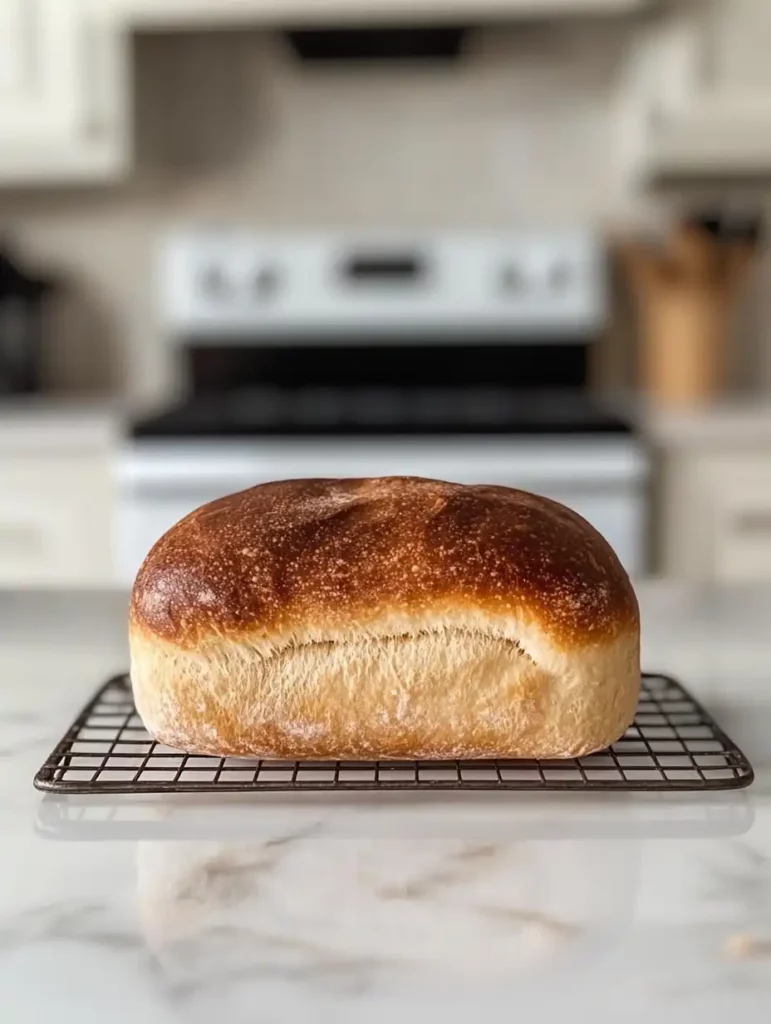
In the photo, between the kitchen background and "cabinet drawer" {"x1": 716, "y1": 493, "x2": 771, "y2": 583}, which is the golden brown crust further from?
"cabinet drawer" {"x1": 716, "y1": 493, "x2": 771, "y2": 583}

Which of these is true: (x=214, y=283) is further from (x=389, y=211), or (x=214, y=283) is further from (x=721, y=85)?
(x=721, y=85)

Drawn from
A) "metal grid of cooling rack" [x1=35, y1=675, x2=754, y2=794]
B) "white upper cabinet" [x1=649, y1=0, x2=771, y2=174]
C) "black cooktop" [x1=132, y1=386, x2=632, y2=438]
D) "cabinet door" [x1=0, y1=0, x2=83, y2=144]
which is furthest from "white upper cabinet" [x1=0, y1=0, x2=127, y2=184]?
"metal grid of cooling rack" [x1=35, y1=675, x2=754, y2=794]

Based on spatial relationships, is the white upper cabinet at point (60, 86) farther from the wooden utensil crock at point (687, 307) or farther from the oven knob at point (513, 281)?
the wooden utensil crock at point (687, 307)

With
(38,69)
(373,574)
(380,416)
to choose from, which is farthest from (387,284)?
(373,574)

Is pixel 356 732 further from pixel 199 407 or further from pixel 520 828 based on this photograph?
pixel 199 407

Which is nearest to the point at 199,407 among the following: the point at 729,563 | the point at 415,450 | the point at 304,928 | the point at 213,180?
the point at 415,450
